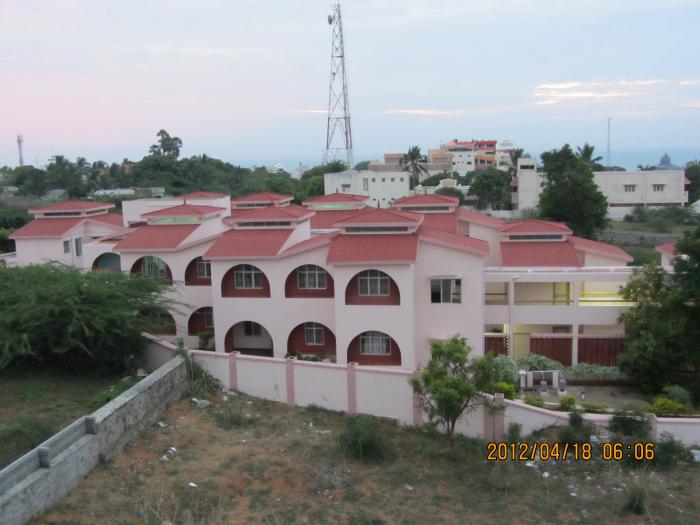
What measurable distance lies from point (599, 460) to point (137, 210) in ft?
82.4

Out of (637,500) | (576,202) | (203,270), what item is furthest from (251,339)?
(576,202)

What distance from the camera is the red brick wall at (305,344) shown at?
22703 mm

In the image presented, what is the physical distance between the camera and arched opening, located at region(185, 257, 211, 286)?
976 inches

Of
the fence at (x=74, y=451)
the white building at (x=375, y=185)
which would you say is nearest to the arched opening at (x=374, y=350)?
the fence at (x=74, y=451)

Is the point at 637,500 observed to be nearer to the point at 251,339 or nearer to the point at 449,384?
the point at 449,384

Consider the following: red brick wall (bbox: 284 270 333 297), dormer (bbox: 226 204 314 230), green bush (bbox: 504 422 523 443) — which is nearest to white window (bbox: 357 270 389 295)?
red brick wall (bbox: 284 270 333 297)

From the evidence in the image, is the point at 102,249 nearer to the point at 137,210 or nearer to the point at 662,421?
the point at 137,210

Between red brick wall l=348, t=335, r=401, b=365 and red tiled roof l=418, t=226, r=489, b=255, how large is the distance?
3439 millimetres

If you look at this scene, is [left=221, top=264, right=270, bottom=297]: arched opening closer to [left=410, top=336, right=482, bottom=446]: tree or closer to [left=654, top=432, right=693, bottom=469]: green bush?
[left=410, top=336, right=482, bottom=446]: tree

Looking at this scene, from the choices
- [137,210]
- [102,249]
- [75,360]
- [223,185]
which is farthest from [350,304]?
[223,185]

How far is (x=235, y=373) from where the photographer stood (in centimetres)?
1928

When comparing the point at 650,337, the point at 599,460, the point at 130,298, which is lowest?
the point at 599,460

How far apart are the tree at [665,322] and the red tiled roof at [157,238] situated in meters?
15.8

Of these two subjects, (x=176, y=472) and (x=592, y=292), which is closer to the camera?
(x=176, y=472)
